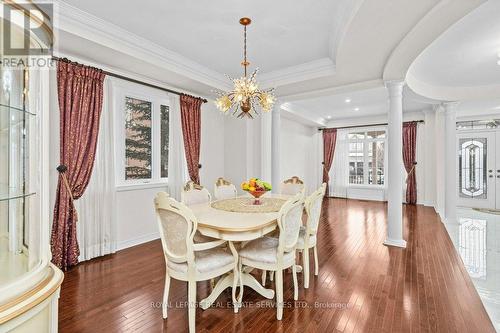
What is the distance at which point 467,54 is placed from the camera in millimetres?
3555

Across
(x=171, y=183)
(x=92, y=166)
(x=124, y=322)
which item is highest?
(x=92, y=166)

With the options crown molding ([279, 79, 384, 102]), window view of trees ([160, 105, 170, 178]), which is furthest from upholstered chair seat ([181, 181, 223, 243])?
crown molding ([279, 79, 384, 102])

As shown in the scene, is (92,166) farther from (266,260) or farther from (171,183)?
(266,260)

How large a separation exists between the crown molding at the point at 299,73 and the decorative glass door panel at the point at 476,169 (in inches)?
238

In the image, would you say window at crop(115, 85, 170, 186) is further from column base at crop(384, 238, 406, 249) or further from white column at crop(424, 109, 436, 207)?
white column at crop(424, 109, 436, 207)

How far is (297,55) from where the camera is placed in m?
3.71

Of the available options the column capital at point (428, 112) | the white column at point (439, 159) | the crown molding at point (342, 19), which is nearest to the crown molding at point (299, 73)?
the crown molding at point (342, 19)

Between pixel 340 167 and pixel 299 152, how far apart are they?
169cm

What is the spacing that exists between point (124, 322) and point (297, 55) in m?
3.74

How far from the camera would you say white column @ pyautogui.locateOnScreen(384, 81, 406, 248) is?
13.1 feet

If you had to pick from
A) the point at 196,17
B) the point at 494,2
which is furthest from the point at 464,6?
the point at 196,17

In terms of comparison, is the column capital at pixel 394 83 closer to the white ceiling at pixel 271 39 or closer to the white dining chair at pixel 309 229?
the white ceiling at pixel 271 39

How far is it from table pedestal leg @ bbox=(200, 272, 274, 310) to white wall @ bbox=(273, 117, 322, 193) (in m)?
5.02

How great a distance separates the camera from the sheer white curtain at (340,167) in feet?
29.0
